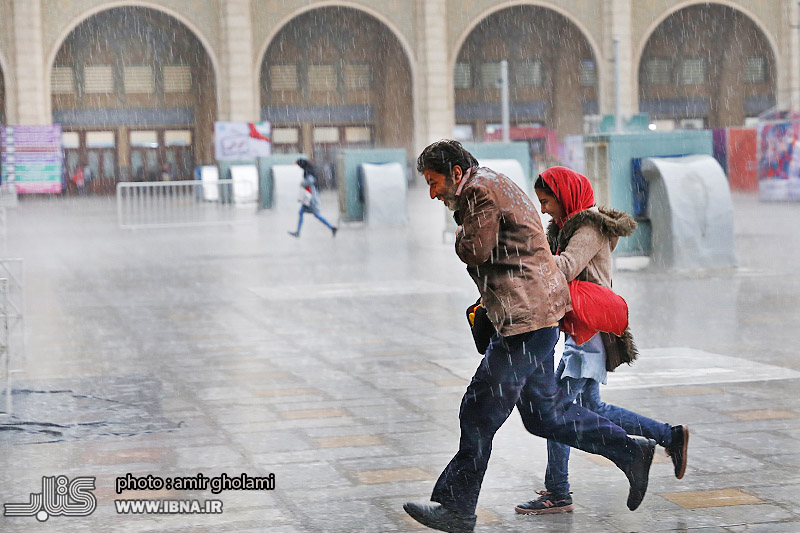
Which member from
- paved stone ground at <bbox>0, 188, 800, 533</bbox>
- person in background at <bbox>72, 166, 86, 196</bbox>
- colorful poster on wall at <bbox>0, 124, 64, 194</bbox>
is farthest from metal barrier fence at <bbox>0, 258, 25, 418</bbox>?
person in background at <bbox>72, 166, 86, 196</bbox>

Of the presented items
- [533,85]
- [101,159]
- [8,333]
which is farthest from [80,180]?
[8,333]

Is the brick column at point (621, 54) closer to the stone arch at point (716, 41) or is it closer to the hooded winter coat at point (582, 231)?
the stone arch at point (716, 41)

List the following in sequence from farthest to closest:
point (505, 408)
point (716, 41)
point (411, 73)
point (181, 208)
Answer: point (716, 41), point (411, 73), point (181, 208), point (505, 408)

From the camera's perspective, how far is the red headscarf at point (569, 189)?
185 inches

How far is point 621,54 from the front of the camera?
4816cm

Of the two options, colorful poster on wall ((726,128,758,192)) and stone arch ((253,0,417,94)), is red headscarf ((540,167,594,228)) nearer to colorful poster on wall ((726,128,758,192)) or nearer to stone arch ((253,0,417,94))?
colorful poster on wall ((726,128,758,192))

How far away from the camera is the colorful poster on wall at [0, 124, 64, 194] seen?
38125 mm

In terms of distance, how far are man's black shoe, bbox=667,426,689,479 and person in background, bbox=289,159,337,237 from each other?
52.4 feet

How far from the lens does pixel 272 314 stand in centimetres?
1102

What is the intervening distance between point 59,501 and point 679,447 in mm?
2479

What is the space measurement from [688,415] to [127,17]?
47.4m

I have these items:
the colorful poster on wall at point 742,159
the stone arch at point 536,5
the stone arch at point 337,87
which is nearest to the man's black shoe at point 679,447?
the colorful poster on wall at point 742,159

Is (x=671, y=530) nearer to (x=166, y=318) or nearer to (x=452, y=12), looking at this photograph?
(x=166, y=318)

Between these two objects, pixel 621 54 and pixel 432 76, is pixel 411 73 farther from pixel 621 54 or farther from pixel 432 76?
pixel 621 54
